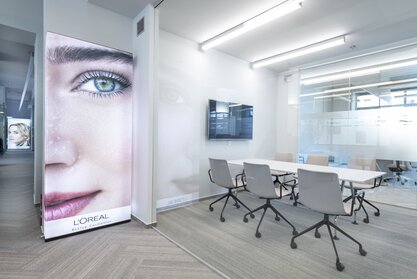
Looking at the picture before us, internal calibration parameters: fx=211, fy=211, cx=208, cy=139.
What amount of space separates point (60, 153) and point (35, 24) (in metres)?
2.64

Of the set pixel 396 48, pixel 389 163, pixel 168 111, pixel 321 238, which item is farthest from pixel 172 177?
pixel 396 48

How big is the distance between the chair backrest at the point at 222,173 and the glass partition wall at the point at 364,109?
2.58 m

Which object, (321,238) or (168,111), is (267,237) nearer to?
(321,238)

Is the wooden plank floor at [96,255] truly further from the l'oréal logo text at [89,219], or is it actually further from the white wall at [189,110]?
the white wall at [189,110]

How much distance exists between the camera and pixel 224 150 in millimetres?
4539

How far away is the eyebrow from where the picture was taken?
2.48 m

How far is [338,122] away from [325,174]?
3130mm

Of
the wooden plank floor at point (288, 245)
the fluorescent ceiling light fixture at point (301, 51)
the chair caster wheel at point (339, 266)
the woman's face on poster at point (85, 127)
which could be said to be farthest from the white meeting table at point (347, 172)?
the fluorescent ceiling light fixture at point (301, 51)

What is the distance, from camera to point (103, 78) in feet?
9.27

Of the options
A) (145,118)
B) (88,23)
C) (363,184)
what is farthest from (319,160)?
(88,23)

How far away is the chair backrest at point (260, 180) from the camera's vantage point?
8.96ft

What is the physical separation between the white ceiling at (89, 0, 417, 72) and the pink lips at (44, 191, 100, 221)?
251cm

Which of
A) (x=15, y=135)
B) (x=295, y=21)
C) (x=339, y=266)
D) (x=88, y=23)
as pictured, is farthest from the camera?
(x=15, y=135)

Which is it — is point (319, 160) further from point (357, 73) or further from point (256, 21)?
point (256, 21)
